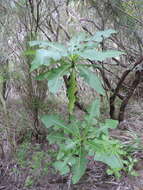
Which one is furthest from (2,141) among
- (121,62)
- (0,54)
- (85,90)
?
(121,62)

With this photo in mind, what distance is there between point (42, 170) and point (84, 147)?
0.56 metres

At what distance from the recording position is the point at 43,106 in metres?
2.31

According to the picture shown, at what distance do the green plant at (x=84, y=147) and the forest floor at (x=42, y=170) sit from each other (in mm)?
150

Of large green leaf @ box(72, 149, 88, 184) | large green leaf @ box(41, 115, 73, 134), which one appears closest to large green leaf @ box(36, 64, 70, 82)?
large green leaf @ box(41, 115, 73, 134)

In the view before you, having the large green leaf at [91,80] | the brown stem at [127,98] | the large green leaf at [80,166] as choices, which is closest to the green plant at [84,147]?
the large green leaf at [80,166]

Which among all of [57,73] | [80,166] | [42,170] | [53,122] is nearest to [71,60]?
[57,73]

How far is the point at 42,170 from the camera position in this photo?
6.51 feet

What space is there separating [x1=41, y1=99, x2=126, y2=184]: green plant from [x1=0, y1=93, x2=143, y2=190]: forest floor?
0.49 feet

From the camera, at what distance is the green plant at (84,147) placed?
5.18 feet

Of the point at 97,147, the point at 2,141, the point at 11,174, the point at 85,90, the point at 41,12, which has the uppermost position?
the point at 41,12

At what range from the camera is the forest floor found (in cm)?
177

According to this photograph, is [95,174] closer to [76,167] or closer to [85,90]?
[76,167]

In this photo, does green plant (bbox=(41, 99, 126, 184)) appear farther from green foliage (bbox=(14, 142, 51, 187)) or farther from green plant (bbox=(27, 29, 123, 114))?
green foliage (bbox=(14, 142, 51, 187))

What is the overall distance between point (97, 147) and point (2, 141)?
3.50 ft
